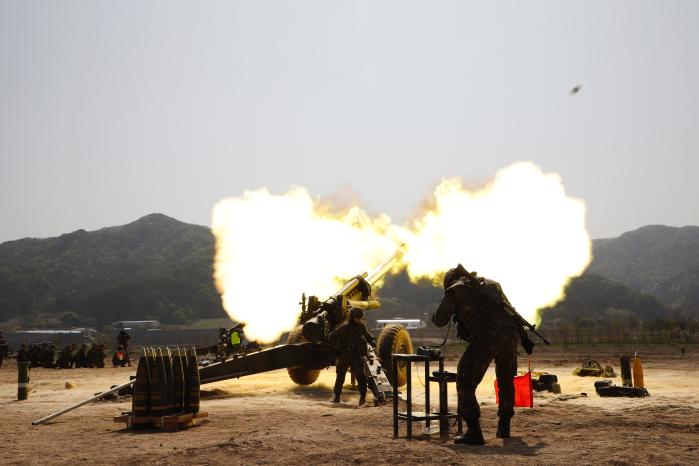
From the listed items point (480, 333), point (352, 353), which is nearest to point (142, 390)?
point (352, 353)

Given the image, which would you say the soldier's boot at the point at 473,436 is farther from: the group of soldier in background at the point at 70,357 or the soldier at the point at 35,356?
the soldier at the point at 35,356

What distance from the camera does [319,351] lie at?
15883 millimetres

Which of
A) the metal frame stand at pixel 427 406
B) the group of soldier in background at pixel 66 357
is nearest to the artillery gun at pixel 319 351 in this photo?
the metal frame stand at pixel 427 406

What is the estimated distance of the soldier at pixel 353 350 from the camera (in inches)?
542

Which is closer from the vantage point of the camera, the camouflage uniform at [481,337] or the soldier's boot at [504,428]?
the camouflage uniform at [481,337]

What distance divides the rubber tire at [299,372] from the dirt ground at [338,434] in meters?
1.07

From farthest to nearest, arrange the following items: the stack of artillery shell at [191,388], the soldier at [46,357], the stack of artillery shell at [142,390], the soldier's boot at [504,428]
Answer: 1. the soldier at [46,357]
2. the stack of artillery shell at [191,388]
3. the stack of artillery shell at [142,390]
4. the soldier's boot at [504,428]

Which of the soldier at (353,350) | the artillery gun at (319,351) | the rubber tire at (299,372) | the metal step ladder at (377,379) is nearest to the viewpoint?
the metal step ladder at (377,379)

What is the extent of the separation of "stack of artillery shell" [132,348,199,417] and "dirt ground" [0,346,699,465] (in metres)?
0.47

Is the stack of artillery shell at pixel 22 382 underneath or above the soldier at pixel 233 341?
underneath

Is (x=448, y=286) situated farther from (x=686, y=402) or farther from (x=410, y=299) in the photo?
(x=410, y=299)

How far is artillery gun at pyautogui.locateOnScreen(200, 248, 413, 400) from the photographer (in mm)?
14797

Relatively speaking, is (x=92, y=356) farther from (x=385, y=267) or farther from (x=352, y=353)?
(x=352, y=353)

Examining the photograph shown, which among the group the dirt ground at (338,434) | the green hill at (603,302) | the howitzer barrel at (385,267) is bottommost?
the dirt ground at (338,434)
